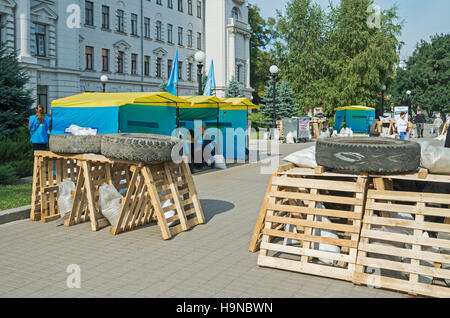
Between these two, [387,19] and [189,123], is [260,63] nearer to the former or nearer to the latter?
[387,19]

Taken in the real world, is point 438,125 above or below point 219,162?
above

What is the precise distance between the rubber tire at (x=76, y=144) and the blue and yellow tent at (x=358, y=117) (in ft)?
91.8

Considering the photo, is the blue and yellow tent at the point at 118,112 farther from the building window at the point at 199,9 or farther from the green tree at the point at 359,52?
the building window at the point at 199,9

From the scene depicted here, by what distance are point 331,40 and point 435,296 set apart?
132 ft

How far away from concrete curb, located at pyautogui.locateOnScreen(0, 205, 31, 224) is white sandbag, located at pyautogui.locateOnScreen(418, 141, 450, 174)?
6.26 meters

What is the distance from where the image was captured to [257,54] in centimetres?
6825

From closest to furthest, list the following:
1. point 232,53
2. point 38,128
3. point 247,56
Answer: point 38,128 → point 232,53 → point 247,56

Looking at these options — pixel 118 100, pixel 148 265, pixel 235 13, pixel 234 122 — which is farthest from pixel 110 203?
pixel 235 13

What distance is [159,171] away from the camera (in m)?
7.13

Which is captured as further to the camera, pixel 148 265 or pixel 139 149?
pixel 139 149

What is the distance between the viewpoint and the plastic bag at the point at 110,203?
7199 millimetres

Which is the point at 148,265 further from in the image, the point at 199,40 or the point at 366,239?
the point at 199,40

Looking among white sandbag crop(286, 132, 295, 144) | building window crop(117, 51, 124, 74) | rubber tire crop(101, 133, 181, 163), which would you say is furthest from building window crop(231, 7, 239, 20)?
rubber tire crop(101, 133, 181, 163)

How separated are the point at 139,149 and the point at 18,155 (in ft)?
25.4
